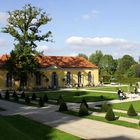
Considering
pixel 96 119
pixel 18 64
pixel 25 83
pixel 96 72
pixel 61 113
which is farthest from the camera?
pixel 96 72

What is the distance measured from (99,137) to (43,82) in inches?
1947

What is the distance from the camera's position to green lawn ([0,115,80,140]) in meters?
16.6

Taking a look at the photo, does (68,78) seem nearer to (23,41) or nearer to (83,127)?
(23,41)

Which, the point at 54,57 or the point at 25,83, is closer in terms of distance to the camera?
the point at 25,83

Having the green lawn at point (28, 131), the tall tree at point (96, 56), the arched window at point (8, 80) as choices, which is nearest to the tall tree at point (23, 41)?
the arched window at point (8, 80)

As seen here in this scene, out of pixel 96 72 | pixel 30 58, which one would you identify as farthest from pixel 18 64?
pixel 96 72

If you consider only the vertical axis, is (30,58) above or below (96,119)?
above

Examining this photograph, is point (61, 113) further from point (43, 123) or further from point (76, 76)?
point (76, 76)

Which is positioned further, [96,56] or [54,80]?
[96,56]

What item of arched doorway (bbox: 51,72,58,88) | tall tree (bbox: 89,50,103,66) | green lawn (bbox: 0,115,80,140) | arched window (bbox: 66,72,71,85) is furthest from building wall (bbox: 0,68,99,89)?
tall tree (bbox: 89,50,103,66)

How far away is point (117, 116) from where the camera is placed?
95.2ft

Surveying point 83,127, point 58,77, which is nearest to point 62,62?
point 58,77

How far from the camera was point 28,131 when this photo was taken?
23.0 metres

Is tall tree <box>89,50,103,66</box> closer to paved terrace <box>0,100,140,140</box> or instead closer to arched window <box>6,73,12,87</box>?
arched window <box>6,73,12,87</box>
